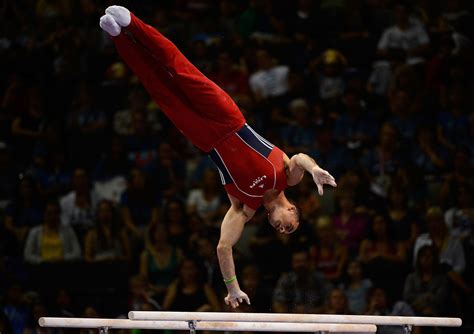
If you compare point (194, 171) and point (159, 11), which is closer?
point (194, 171)

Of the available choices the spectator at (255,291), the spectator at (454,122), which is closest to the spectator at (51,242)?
the spectator at (255,291)

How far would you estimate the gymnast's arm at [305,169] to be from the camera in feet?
20.5

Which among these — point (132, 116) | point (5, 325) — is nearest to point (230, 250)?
point (5, 325)

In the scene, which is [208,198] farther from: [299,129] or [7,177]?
[7,177]

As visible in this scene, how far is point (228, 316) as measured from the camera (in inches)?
249

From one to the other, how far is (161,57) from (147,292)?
10.8ft

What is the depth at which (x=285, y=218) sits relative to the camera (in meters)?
6.98

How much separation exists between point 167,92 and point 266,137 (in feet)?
11.6

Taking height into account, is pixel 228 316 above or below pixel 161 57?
below

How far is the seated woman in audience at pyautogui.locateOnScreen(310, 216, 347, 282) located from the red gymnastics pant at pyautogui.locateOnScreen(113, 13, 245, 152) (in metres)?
2.88

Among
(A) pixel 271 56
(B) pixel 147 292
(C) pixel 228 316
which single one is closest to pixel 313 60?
(A) pixel 271 56

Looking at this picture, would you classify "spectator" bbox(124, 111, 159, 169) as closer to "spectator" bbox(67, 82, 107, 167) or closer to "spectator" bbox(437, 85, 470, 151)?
"spectator" bbox(67, 82, 107, 167)

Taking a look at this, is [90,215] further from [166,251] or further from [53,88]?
[53,88]

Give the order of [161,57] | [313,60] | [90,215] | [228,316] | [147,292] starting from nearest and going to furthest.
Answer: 1. [228,316]
2. [161,57]
3. [147,292]
4. [90,215]
5. [313,60]
